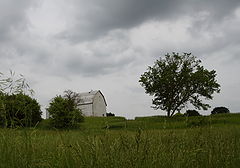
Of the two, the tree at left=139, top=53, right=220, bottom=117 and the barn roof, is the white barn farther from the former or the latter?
the tree at left=139, top=53, right=220, bottom=117

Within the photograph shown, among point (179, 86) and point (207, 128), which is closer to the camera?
point (207, 128)

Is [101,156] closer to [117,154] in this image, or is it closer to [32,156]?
[117,154]

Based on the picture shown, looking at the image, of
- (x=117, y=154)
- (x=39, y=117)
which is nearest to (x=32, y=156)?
(x=117, y=154)

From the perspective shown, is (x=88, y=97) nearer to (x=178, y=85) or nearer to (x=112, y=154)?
(x=178, y=85)

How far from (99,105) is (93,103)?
3331mm

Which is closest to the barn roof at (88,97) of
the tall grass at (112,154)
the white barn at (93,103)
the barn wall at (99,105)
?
the white barn at (93,103)

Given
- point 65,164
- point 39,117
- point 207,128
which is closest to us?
point 65,164

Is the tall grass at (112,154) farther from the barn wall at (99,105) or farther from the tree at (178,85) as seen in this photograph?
the barn wall at (99,105)

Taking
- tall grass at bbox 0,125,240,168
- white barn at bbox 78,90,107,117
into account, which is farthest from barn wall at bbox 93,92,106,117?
tall grass at bbox 0,125,240,168

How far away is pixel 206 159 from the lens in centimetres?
405

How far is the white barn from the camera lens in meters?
69.1

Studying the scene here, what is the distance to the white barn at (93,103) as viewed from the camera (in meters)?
69.1

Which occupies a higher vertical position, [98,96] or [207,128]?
[98,96]

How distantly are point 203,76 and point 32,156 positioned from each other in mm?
39126
